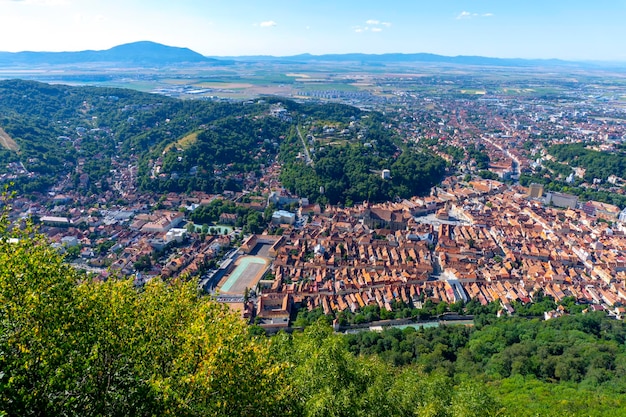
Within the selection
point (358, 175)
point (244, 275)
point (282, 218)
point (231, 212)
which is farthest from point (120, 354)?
point (358, 175)

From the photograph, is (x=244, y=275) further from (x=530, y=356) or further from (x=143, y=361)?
(x=143, y=361)

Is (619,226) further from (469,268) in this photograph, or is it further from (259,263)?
(259,263)

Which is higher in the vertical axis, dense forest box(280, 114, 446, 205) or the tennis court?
dense forest box(280, 114, 446, 205)

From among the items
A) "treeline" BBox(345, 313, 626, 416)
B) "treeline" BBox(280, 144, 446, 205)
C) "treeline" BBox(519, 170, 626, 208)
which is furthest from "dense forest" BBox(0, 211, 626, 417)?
"treeline" BBox(519, 170, 626, 208)

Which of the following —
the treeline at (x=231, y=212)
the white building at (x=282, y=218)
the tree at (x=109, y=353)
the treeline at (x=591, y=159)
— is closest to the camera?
the tree at (x=109, y=353)

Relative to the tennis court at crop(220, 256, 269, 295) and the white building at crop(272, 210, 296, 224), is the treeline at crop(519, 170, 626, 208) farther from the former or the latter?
the tennis court at crop(220, 256, 269, 295)

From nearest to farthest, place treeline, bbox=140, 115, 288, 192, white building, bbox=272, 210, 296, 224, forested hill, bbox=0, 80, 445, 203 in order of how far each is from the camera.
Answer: white building, bbox=272, 210, 296, 224 → forested hill, bbox=0, 80, 445, 203 → treeline, bbox=140, 115, 288, 192

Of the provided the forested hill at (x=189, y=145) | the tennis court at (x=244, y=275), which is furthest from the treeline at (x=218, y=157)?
the tennis court at (x=244, y=275)

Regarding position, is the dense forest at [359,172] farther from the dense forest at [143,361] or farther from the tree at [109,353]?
the tree at [109,353]

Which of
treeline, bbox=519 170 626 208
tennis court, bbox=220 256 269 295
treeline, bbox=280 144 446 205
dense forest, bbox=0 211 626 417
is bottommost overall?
tennis court, bbox=220 256 269 295
